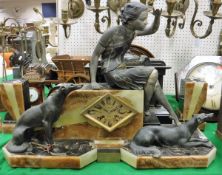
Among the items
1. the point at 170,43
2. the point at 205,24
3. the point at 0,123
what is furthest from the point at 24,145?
the point at 205,24

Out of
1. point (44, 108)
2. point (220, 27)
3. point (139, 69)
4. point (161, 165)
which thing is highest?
point (220, 27)

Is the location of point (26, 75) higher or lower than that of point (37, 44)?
lower

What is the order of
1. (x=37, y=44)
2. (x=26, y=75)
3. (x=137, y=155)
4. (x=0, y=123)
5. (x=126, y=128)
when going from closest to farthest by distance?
1. (x=137, y=155)
2. (x=126, y=128)
3. (x=0, y=123)
4. (x=26, y=75)
5. (x=37, y=44)

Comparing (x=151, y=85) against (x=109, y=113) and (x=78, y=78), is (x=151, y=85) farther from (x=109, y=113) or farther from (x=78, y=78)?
(x=78, y=78)

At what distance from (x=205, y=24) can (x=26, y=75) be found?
3.49 feet

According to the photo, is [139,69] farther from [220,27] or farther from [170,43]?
[220,27]

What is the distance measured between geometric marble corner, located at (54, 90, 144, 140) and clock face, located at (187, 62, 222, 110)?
0.42 m

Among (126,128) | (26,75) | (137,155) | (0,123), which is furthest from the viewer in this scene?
(26,75)

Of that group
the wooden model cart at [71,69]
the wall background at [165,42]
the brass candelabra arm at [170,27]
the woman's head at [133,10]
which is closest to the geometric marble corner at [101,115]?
the woman's head at [133,10]

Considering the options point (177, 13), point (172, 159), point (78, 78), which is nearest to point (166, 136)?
point (172, 159)

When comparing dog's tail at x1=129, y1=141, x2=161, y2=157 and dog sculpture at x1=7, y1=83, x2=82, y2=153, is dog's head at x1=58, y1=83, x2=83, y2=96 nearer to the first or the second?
dog sculpture at x1=7, y1=83, x2=82, y2=153

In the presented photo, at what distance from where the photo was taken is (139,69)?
111cm

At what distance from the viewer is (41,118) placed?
108 centimetres

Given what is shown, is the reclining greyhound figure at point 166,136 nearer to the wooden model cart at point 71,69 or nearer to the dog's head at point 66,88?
the dog's head at point 66,88
